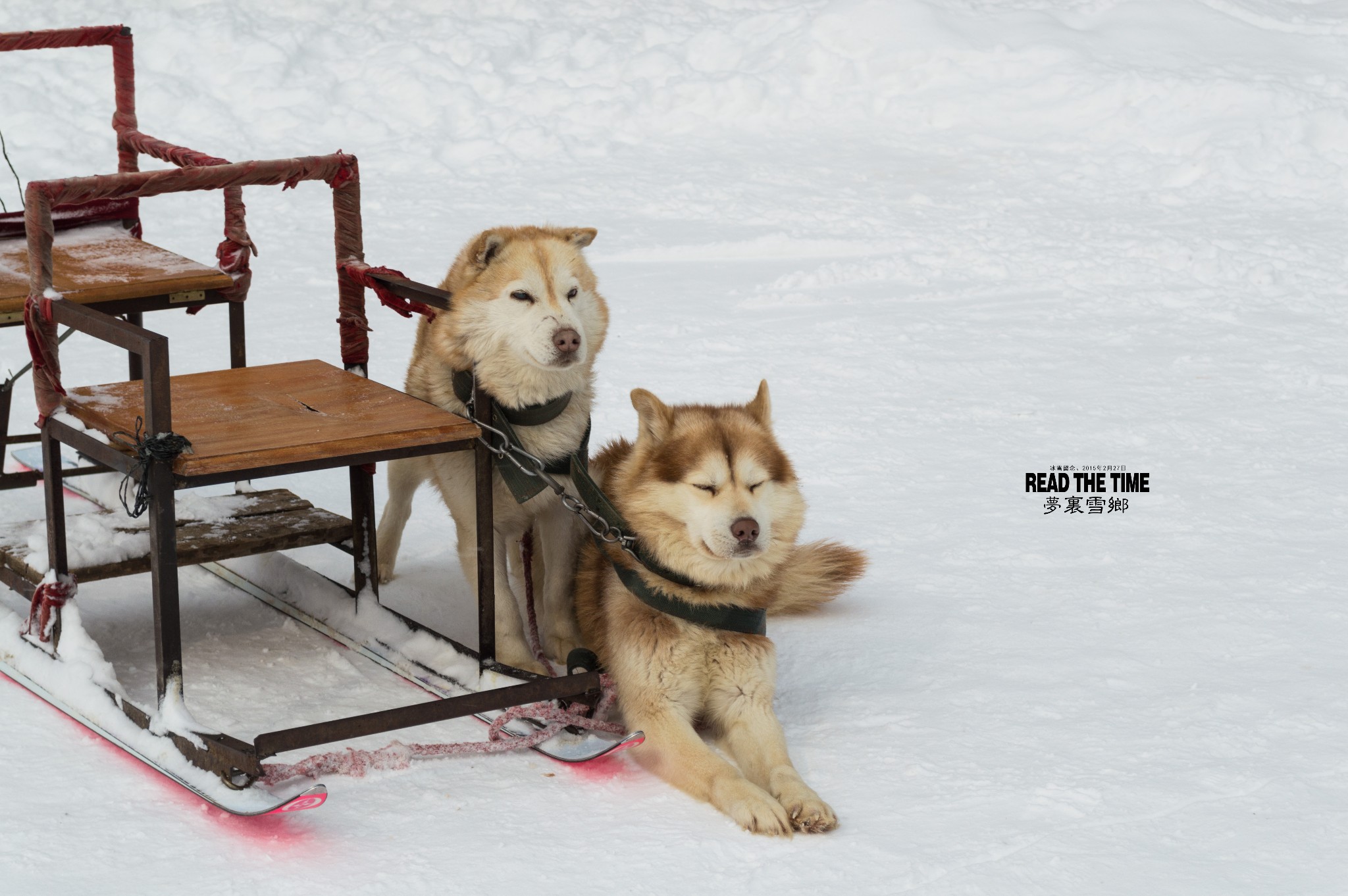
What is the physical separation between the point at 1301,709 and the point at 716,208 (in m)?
5.21

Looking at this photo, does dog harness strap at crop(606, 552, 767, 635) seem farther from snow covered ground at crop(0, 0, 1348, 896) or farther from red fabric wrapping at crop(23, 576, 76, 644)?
red fabric wrapping at crop(23, 576, 76, 644)

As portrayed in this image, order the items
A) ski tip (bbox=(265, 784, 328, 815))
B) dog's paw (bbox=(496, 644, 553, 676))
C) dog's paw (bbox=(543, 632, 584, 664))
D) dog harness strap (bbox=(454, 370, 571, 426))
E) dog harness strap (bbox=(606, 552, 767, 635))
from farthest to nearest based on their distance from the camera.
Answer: dog's paw (bbox=(543, 632, 584, 664)) < dog's paw (bbox=(496, 644, 553, 676)) < dog harness strap (bbox=(454, 370, 571, 426)) < dog harness strap (bbox=(606, 552, 767, 635)) < ski tip (bbox=(265, 784, 328, 815))

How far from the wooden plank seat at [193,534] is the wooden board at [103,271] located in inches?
20.7

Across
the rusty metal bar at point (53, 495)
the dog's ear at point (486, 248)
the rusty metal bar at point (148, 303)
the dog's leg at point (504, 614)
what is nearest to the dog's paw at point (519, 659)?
the dog's leg at point (504, 614)

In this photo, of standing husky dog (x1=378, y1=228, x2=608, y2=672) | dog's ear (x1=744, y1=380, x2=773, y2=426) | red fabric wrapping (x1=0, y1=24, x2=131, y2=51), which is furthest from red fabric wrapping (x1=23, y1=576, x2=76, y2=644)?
red fabric wrapping (x1=0, y1=24, x2=131, y2=51)

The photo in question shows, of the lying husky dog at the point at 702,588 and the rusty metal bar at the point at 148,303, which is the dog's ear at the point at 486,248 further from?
the rusty metal bar at the point at 148,303

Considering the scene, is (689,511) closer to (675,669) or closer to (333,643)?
(675,669)

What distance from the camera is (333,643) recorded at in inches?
147

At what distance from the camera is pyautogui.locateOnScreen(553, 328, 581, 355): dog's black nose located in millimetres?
3211

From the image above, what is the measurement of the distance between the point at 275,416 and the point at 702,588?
A: 94cm

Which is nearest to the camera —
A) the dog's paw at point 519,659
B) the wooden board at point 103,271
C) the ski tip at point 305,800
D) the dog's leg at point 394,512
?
the ski tip at point 305,800

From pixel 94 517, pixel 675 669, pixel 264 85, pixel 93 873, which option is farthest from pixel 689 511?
pixel 264 85

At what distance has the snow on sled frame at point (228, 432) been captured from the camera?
114 inches

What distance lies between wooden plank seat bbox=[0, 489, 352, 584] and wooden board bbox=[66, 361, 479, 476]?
1.21 ft
